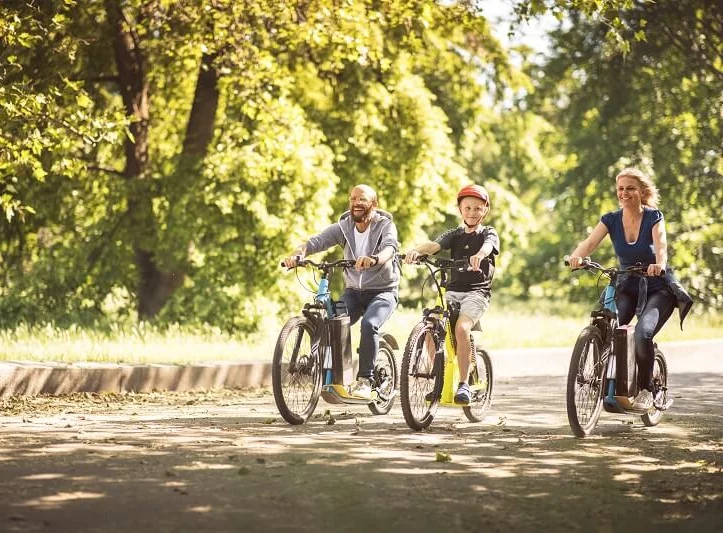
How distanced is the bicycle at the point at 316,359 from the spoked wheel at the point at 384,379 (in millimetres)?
194

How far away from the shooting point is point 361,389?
9.82 m

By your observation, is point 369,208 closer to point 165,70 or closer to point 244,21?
point 244,21

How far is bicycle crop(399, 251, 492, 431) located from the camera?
30.1 feet

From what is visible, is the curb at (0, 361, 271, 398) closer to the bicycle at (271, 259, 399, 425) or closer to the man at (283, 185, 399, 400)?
the bicycle at (271, 259, 399, 425)

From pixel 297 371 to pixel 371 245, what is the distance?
1181 millimetres

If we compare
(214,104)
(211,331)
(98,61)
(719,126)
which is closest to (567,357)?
(211,331)

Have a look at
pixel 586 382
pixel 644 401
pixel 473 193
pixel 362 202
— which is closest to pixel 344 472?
pixel 586 382

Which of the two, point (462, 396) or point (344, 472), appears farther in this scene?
point (462, 396)

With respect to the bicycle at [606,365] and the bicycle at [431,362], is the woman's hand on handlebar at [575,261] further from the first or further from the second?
the bicycle at [431,362]

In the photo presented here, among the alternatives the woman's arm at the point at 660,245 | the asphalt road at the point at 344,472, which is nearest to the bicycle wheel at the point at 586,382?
the asphalt road at the point at 344,472

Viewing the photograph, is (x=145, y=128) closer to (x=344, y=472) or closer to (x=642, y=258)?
(x=642, y=258)

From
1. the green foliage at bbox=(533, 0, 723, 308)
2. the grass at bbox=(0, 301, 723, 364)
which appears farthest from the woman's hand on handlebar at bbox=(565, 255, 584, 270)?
the green foliage at bbox=(533, 0, 723, 308)

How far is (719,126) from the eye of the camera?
A: 85.8 feet

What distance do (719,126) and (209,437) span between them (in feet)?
64.2
